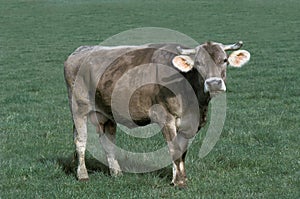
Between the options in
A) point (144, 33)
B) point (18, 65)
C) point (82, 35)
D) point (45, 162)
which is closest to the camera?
point (45, 162)

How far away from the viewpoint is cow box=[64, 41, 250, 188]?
6.70 m

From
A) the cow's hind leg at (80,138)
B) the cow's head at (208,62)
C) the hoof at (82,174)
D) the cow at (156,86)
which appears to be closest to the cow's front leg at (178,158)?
the cow at (156,86)

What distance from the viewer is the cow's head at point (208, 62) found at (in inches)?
250

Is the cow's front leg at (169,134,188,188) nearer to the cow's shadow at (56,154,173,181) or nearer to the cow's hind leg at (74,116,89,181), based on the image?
the cow's shadow at (56,154,173,181)

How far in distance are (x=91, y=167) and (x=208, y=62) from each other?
258cm

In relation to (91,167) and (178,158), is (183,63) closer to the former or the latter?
(178,158)

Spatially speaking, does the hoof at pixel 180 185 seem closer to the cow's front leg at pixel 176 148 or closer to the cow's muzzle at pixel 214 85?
the cow's front leg at pixel 176 148

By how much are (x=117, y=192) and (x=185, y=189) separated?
81 cm

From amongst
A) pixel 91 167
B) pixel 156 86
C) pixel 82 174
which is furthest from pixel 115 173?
pixel 156 86

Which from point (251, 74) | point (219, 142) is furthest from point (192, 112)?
point (251, 74)

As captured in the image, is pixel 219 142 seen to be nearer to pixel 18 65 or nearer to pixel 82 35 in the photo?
pixel 18 65

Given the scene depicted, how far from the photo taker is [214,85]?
6.31m

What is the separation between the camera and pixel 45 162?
822 centimetres

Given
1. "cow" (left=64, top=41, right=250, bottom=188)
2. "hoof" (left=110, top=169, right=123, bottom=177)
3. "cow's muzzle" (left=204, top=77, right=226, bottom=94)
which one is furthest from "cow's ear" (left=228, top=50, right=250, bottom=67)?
"hoof" (left=110, top=169, right=123, bottom=177)
